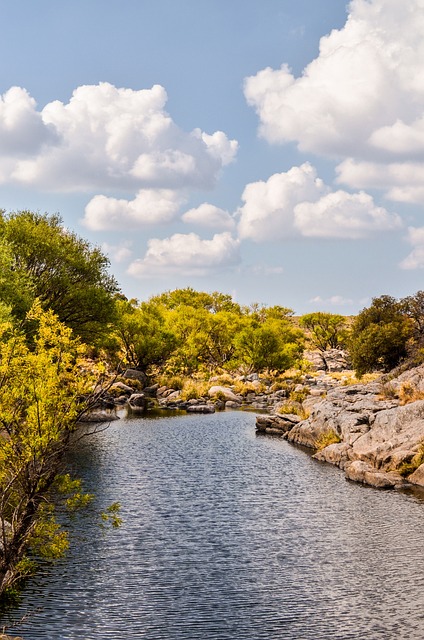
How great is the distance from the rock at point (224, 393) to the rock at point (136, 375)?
552 inches

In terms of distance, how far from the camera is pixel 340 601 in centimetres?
2297

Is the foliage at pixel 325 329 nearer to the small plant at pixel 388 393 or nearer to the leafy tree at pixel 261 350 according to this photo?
the leafy tree at pixel 261 350

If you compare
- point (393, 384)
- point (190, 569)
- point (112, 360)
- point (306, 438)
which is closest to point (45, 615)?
point (190, 569)

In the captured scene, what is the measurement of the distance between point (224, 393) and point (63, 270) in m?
34.3

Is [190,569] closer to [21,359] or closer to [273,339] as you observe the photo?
[21,359]

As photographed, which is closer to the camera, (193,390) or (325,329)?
(193,390)

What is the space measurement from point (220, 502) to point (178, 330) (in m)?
89.0

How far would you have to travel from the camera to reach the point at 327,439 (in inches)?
2110

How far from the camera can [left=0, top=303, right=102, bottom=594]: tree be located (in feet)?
60.4

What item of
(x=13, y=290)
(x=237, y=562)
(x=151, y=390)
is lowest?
(x=237, y=562)

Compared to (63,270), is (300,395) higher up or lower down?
lower down

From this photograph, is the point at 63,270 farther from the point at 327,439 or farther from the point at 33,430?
the point at 33,430

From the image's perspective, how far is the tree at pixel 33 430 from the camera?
18406 millimetres

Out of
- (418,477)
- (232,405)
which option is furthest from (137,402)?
(418,477)
